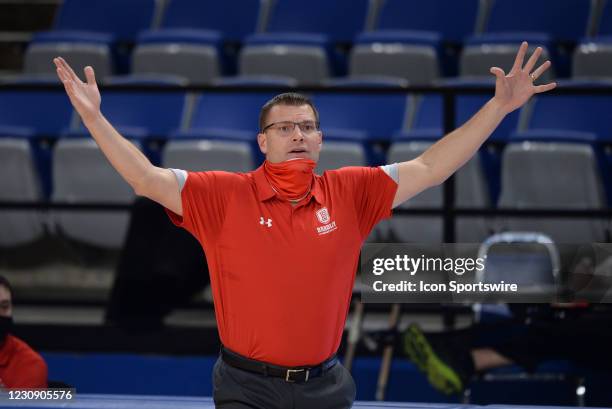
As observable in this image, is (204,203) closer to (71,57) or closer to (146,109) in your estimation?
(146,109)

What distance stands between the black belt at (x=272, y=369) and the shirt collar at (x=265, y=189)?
414 millimetres

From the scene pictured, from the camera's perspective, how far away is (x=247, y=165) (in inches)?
183

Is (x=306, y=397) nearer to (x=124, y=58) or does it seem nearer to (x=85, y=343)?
(x=85, y=343)

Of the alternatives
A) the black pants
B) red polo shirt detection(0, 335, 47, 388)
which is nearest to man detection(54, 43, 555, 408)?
the black pants

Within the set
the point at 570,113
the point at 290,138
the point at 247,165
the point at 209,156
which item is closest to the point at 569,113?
the point at 570,113

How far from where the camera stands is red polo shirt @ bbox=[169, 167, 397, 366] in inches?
104

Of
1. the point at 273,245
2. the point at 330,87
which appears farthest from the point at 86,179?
the point at 273,245

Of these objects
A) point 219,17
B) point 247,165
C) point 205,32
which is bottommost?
point 247,165

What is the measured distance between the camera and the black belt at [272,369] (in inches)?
103

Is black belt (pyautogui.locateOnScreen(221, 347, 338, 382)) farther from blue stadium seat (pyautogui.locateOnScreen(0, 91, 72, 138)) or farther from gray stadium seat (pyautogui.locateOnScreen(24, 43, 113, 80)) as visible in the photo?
gray stadium seat (pyautogui.locateOnScreen(24, 43, 113, 80))

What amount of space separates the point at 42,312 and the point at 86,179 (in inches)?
26.1

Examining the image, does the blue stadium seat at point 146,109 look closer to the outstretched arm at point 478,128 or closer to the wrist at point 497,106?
the outstretched arm at point 478,128

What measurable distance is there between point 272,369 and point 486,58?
3604mm

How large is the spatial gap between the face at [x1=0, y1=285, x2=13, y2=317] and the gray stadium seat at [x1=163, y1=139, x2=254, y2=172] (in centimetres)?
104
